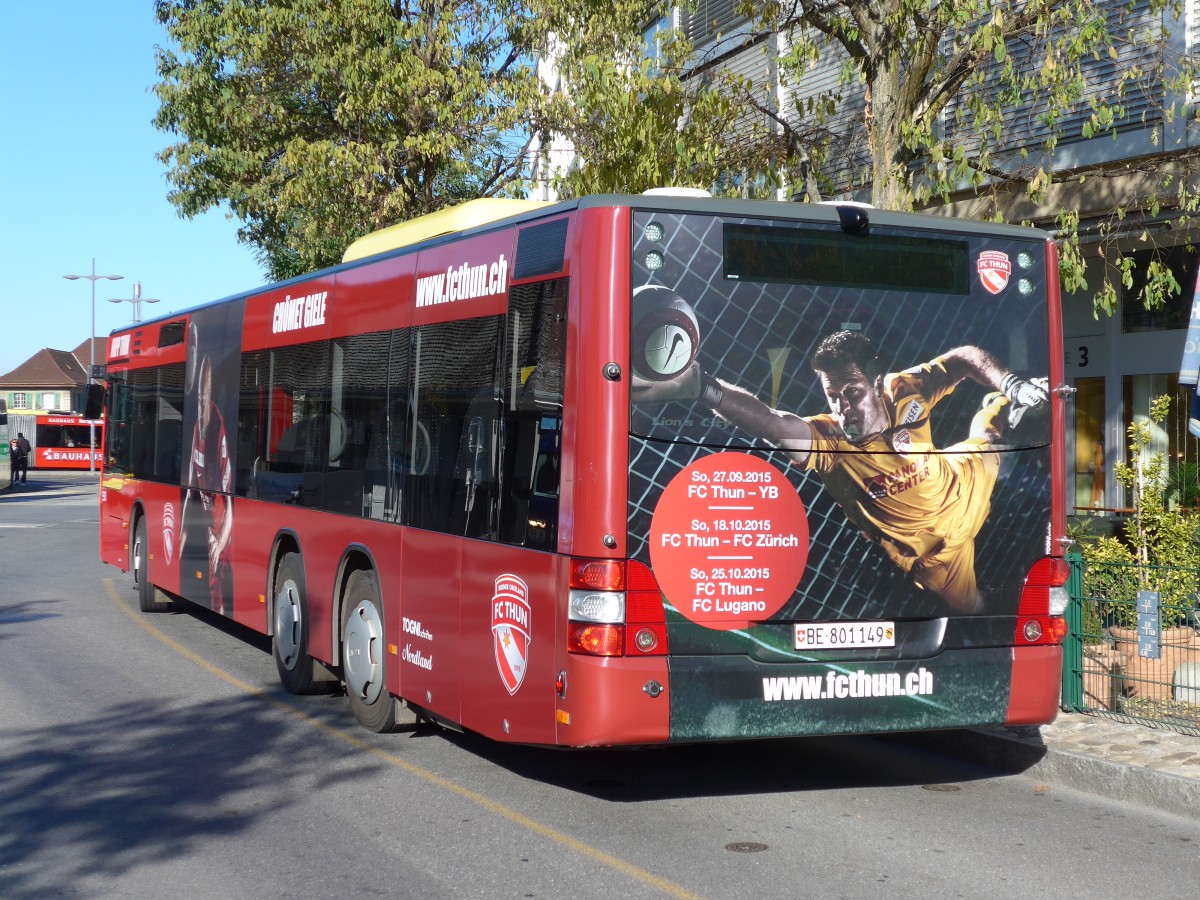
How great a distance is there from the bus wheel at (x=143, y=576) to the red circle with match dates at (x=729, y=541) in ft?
32.7

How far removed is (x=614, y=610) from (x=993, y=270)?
268 cm

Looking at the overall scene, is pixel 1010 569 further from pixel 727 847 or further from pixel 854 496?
pixel 727 847

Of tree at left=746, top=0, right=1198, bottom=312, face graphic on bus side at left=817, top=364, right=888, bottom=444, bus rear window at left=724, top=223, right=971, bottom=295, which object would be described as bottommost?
face graphic on bus side at left=817, top=364, right=888, bottom=444

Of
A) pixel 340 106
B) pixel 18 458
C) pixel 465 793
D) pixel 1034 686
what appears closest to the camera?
pixel 1034 686

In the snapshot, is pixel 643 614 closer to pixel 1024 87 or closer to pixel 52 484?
pixel 1024 87

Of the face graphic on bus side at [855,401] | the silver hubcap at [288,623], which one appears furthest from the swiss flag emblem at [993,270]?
the silver hubcap at [288,623]

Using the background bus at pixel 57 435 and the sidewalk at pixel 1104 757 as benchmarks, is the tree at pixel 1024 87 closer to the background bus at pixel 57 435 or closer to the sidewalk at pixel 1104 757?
the sidewalk at pixel 1104 757

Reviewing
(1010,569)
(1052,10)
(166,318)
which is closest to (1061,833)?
(1010,569)

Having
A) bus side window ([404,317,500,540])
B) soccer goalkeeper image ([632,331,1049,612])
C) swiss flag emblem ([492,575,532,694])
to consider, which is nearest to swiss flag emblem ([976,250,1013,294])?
soccer goalkeeper image ([632,331,1049,612])

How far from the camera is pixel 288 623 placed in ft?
34.6

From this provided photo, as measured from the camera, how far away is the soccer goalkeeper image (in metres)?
6.80

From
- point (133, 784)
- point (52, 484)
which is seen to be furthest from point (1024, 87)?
point (52, 484)

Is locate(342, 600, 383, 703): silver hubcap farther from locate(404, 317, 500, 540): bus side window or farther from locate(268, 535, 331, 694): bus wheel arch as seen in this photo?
locate(404, 317, 500, 540): bus side window

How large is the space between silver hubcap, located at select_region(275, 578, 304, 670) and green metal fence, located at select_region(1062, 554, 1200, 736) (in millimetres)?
5264
